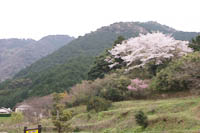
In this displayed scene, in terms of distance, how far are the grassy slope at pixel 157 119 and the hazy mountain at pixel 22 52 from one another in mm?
73991

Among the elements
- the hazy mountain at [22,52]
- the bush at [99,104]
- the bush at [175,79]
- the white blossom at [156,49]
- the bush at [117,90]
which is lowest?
the bush at [99,104]

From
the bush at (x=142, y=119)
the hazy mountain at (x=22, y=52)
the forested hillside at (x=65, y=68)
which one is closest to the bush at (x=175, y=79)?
the bush at (x=142, y=119)

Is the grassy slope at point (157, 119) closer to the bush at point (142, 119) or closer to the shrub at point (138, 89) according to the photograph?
the bush at point (142, 119)

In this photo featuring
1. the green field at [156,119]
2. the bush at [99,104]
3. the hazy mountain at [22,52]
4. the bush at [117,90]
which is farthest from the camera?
the hazy mountain at [22,52]

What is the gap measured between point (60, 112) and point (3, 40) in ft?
430

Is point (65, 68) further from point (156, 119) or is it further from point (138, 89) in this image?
point (156, 119)

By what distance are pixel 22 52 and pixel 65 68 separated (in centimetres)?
6813

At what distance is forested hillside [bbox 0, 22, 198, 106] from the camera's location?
116ft

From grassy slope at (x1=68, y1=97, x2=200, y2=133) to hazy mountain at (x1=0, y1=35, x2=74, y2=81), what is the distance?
243 ft

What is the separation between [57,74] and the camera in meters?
37.8

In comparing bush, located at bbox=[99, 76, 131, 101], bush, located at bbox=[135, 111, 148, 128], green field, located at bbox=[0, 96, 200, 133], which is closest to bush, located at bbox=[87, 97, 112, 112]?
green field, located at bbox=[0, 96, 200, 133]

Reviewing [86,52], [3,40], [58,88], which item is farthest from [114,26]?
[3,40]

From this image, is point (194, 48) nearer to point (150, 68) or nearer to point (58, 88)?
point (150, 68)

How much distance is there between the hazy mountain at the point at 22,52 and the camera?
88113 millimetres
